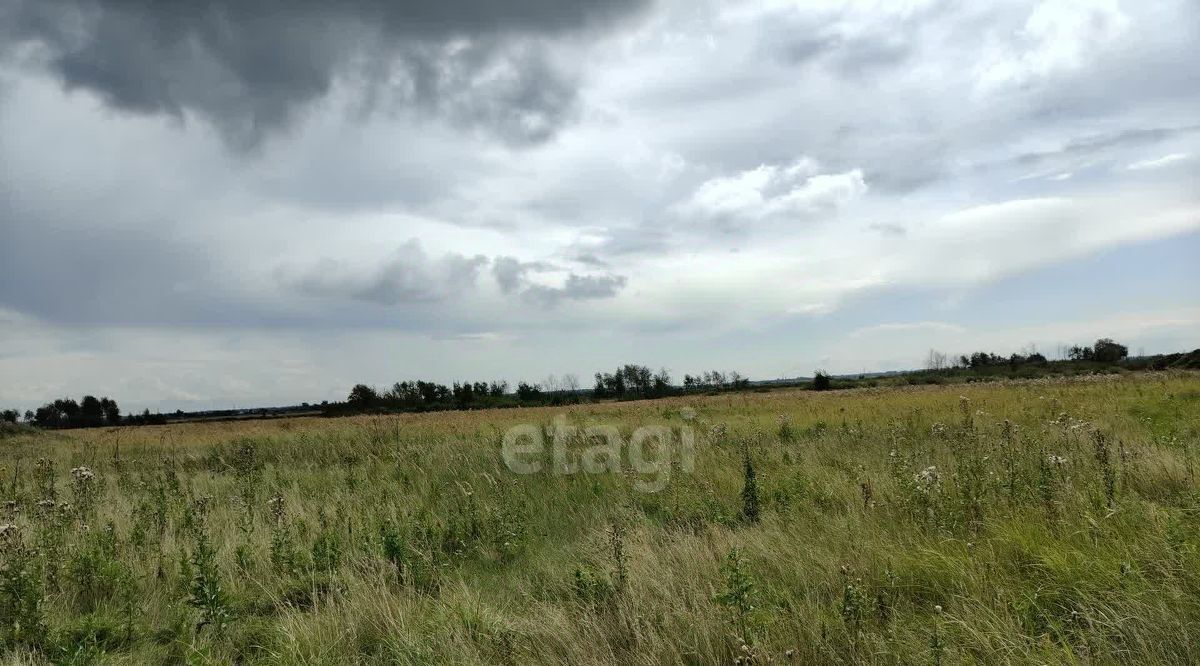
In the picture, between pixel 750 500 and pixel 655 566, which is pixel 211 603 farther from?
pixel 750 500

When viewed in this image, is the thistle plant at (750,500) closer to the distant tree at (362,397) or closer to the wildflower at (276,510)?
the wildflower at (276,510)

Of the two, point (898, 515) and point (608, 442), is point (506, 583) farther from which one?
point (608, 442)

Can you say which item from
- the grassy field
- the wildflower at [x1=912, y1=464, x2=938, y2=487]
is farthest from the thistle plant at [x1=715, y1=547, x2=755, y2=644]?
the wildflower at [x1=912, y1=464, x2=938, y2=487]

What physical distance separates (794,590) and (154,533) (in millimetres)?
6746

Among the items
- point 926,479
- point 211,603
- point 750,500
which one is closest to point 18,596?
point 211,603

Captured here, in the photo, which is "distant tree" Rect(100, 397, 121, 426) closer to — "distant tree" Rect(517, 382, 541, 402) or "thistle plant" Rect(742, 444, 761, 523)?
"distant tree" Rect(517, 382, 541, 402)

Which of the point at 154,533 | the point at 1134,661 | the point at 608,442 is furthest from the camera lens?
the point at 608,442

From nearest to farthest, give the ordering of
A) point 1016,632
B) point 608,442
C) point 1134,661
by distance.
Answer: point 1134,661, point 1016,632, point 608,442

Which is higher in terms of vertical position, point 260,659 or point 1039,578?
point 1039,578

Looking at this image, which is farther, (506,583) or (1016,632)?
(506,583)

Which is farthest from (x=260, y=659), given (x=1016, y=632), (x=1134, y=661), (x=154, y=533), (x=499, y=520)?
(x=1134, y=661)

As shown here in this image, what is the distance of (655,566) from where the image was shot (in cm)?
449

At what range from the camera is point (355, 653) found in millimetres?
3811

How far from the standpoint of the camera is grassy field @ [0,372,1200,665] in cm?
330
